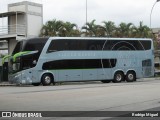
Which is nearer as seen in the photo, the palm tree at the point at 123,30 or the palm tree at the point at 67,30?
the palm tree at the point at 67,30

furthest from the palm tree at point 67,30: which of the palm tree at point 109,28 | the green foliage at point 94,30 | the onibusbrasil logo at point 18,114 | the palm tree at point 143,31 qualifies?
the onibusbrasil logo at point 18,114

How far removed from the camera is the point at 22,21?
49.0m

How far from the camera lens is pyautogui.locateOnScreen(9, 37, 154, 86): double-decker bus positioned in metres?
32.8

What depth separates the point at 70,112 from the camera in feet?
44.7

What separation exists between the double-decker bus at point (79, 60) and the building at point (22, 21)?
13949 millimetres

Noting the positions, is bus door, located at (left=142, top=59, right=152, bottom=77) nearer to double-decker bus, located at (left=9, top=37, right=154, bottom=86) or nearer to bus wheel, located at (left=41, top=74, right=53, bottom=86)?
double-decker bus, located at (left=9, top=37, right=154, bottom=86)

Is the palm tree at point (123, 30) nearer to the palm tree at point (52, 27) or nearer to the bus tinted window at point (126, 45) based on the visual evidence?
the palm tree at point (52, 27)

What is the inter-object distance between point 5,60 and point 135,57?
464 inches

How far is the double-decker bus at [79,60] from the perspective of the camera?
32750 millimetres

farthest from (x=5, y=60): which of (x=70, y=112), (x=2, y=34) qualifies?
(x=70, y=112)

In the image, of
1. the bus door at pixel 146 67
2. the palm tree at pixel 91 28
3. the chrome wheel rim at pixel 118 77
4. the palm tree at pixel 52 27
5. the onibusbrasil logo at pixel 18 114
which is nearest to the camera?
the onibusbrasil logo at pixel 18 114

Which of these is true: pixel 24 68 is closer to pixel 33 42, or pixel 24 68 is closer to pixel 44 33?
pixel 33 42

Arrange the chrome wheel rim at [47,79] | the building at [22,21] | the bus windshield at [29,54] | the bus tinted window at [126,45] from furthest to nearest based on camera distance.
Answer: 1. the building at [22,21]
2. the bus tinted window at [126,45]
3. the chrome wheel rim at [47,79]
4. the bus windshield at [29,54]

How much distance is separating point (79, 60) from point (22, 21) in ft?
54.6
